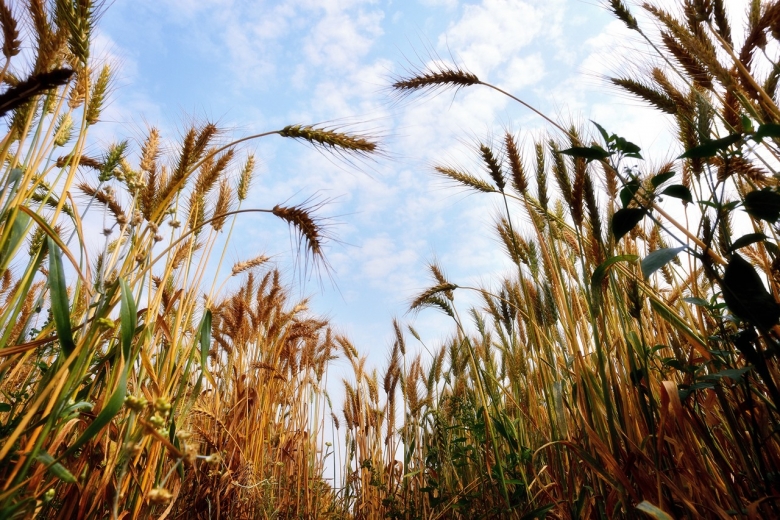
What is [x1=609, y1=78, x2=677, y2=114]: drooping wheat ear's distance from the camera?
1970 millimetres

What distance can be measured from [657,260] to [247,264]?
104 inches

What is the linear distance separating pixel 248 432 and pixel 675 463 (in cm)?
245

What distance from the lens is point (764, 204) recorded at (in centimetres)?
106

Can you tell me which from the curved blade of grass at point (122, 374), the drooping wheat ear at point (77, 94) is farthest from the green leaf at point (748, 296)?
the drooping wheat ear at point (77, 94)

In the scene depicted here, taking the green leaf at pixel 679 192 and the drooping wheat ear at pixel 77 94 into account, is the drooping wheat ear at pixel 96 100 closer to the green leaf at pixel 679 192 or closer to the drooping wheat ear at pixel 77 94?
the drooping wheat ear at pixel 77 94

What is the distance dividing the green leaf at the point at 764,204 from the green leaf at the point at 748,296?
123mm

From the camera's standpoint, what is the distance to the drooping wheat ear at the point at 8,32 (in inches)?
54.6

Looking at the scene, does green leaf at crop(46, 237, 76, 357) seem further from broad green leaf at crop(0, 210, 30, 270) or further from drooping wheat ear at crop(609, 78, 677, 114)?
drooping wheat ear at crop(609, 78, 677, 114)

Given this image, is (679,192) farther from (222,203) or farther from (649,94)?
(222,203)

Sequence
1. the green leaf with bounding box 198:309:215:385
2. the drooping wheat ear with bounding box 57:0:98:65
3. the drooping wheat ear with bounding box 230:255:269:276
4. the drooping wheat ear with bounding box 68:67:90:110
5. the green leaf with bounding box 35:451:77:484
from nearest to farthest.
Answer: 1. the green leaf with bounding box 35:451:77:484
2. the drooping wheat ear with bounding box 57:0:98:65
3. the green leaf with bounding box 198:309:215:385
4. the drooping wheat ear with bounding box 68:67:90:110
5. the drooping wheat ear with bounding box 230:255:269:276

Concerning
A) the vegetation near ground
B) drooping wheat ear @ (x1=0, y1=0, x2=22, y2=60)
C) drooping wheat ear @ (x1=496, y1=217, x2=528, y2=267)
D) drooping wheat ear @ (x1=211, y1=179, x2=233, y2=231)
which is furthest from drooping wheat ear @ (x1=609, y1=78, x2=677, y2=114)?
drooping wheat ear @ (x1=0, y1=0, x2=22, y2=60)

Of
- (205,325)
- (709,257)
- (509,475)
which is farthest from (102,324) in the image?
(509,475)

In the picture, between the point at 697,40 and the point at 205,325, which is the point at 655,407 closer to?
the point at 697,40

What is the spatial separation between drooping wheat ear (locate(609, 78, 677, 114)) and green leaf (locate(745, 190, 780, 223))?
1.05 m
